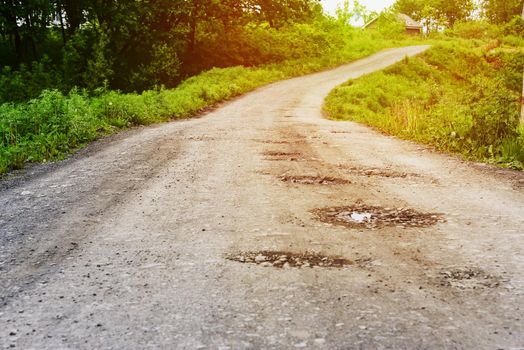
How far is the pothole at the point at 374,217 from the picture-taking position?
525cm

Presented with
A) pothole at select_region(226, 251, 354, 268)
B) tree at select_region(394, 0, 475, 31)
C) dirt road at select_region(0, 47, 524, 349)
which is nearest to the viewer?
dirt road at select_region(0, 47, 524, 349)

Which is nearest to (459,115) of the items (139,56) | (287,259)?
(287,259)

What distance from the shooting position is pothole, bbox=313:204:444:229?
17.2 feet

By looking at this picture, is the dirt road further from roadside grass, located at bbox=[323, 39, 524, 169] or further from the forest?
the forest

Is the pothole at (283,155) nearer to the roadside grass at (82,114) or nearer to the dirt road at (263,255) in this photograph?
the dirt road at (263,255)

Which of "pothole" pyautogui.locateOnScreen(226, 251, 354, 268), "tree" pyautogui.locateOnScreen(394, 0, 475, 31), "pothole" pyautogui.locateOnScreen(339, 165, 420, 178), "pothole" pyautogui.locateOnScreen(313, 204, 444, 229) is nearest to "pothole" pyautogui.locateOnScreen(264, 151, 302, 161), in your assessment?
"pothole" pyautogui.locateOnScreen(339, 165, 420, 178)

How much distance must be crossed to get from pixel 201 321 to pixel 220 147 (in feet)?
23.0

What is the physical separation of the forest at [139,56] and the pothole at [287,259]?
7020 mm

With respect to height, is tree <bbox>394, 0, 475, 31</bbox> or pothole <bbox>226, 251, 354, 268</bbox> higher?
tree <bbox>394, 0, 475, 31</bbox>

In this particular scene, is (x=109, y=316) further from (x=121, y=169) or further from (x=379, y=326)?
(x=121, y=169)

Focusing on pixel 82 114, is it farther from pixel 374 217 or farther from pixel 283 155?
pixel 374 217

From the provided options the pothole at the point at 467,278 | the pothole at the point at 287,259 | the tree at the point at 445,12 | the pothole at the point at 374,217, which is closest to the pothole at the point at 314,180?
the pothole at the point at 374,217

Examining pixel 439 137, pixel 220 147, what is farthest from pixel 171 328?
pixel 439 137

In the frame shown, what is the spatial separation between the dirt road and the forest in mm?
4045
